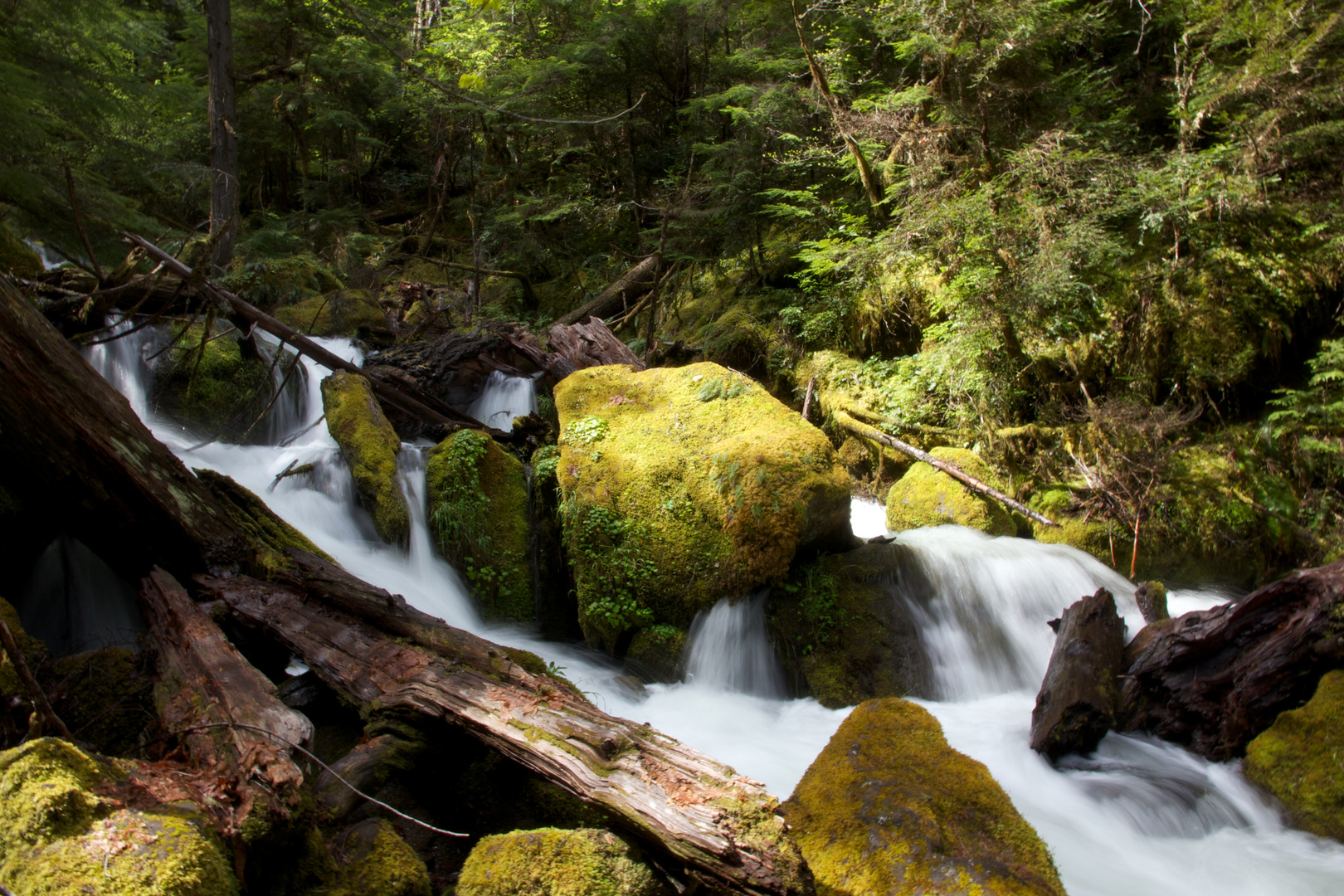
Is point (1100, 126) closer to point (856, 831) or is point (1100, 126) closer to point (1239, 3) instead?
point (1239, 3)

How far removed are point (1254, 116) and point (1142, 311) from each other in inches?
91.3

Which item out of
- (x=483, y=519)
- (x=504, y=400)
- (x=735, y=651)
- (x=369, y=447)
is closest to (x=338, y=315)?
(x=504, y=400)

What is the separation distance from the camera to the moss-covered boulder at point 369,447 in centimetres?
630

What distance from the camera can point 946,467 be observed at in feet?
26.2

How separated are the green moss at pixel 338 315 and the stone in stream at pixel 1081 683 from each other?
1093cm

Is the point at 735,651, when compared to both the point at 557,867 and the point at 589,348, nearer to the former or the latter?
the point at 557,867

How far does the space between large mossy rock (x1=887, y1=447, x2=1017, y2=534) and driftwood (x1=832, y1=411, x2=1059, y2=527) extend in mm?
70

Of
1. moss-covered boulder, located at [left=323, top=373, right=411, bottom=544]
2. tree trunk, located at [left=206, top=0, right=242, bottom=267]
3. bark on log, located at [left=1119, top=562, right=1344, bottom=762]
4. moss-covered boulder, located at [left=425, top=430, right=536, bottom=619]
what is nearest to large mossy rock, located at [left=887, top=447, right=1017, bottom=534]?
bark on log, located at [left=1119, top=562, right=1344, bottom=762]

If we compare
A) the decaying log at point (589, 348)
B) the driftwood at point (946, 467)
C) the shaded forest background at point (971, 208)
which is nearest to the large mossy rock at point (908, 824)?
the shaded forest background at point (971, 208)

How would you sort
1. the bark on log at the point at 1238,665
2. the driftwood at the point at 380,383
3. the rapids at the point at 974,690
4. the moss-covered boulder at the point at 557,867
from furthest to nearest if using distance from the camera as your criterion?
1. the driftwood at the point at 380,383
2. the bark on log at the point at 1238,665
3. the rapids at the point at 974,690
4. the moss-covered boulder at the point at 557,867

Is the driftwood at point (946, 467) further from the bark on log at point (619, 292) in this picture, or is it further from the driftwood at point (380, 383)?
the bark on log at point (619, 292)

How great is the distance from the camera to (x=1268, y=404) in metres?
7.56

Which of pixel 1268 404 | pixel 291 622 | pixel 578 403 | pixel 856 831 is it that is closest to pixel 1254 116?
pixel 1268 404

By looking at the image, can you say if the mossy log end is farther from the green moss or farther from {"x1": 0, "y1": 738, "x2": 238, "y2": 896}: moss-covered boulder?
the green moss
